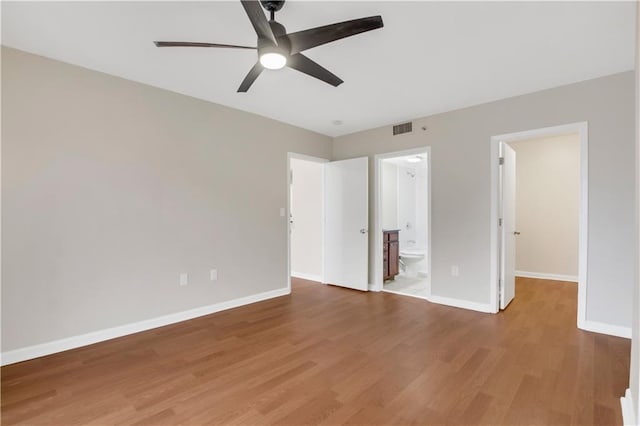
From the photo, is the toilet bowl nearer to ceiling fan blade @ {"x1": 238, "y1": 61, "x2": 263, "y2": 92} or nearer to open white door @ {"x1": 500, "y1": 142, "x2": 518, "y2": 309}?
open white door @ {"x1": 500, "y1": 142, "x2": 518, "y2": 309}

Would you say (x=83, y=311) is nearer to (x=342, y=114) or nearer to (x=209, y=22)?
(x=209, y=22)

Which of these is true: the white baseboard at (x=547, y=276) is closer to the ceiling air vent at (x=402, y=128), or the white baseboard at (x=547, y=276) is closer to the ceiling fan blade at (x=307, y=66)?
the ceiling air vent at (x=402, y=128)

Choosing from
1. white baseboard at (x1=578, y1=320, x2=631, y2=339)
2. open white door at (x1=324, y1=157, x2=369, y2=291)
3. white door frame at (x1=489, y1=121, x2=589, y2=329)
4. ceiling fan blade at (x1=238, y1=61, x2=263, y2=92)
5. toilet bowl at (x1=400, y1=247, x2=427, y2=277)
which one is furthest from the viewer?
toilet bowl at (x1=400, y1=247, x2=427, y2=277)

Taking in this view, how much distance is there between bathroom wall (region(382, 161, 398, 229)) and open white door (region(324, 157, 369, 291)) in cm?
109

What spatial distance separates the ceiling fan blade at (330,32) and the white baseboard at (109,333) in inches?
114

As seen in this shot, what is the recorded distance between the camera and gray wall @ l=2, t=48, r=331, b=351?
2.40 meters

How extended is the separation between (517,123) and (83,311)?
188 inches

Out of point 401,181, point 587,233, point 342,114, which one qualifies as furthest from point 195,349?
point 401,181

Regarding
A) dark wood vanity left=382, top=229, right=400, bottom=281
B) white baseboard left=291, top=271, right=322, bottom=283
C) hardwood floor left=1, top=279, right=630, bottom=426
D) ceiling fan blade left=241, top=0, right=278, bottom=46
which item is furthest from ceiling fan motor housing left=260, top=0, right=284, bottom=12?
white baseboard left=291, top=271, right=322, bottom=283

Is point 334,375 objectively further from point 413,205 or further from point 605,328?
point 413,205

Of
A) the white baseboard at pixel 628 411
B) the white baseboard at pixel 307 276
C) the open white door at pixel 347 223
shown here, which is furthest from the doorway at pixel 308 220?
the white baseboard at pixel 628 411

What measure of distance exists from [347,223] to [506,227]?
2152mm

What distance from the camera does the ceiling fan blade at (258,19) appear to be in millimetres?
1471

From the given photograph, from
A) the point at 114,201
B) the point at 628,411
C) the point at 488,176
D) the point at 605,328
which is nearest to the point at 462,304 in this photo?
the point at 605,328
